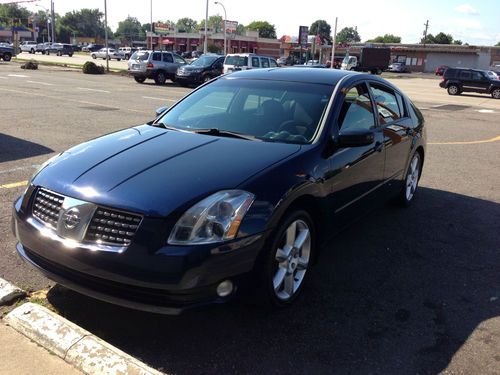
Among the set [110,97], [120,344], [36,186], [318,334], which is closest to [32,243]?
[36,186]

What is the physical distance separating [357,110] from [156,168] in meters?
2.12

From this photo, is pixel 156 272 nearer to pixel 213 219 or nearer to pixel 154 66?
pixel 213 219

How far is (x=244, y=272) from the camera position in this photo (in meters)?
3.01

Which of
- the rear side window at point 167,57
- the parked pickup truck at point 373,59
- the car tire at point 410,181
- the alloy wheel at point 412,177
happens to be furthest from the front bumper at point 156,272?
the parked pickup truck at point 373,59

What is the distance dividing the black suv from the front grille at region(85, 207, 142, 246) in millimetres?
30473

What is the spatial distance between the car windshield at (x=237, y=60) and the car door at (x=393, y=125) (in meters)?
19.9

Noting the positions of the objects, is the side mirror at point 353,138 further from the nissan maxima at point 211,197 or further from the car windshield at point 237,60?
the car windshield at point 237,60

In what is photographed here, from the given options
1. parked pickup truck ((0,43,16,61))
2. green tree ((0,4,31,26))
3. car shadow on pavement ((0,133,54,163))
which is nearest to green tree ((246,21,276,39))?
green tree ((0,4,31,26))

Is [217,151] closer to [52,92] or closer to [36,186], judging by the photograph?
[36,186]

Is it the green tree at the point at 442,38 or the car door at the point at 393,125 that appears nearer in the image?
the car door at the point at 393,125

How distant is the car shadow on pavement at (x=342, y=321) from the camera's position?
Answer: 9.71 ft

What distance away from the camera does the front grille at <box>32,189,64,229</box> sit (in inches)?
122

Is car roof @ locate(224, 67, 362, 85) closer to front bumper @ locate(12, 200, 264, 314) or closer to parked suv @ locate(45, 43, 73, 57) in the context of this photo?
front bumper @ locate(12, 200, 264, 314)

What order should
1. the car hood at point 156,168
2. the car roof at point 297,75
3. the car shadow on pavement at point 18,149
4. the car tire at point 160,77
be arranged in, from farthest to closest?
the car tire at point 160,77 → the car shadow on pavement at point 18,149 → the car roof at point 297,75 → the car hood at point 156,168
